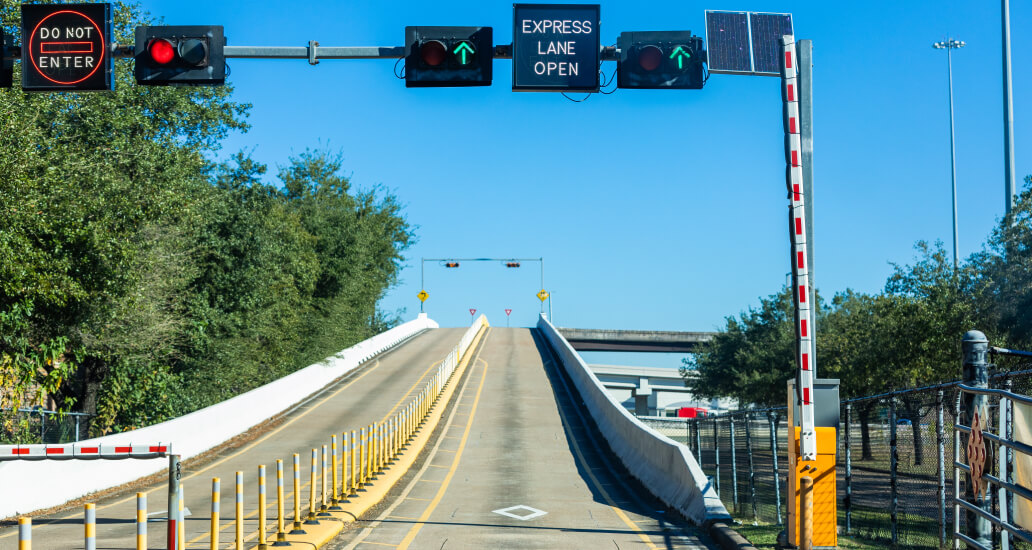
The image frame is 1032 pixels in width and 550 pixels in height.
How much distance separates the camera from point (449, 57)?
1193cm

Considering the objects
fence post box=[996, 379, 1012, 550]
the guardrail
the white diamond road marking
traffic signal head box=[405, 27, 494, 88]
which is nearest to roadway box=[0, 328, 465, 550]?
the guardrail

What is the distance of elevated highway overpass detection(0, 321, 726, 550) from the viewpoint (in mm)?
13977

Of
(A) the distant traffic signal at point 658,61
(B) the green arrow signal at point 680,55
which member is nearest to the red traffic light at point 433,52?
(A) the distant traffic signal at point 658,61

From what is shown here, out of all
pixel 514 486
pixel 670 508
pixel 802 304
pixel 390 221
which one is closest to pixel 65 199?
pixel 514 486

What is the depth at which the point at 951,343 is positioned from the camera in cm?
3180

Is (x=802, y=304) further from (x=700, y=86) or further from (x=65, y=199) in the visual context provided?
(x=65, y=199)

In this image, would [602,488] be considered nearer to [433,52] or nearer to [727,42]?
[727,42]

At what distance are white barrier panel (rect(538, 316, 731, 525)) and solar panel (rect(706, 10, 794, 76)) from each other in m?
6.21

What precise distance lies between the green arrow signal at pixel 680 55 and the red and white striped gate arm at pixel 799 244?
1.17 m

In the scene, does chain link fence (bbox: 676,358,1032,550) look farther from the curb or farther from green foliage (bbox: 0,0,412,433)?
green foliage (bbox: 0,0,412,433)

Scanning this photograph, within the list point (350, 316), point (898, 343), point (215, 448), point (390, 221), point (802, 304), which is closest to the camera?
point (802, 304)

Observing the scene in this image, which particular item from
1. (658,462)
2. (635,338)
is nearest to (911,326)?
(658,462)

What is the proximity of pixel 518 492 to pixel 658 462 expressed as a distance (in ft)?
9.83

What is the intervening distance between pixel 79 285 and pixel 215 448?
306 inches
